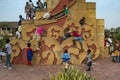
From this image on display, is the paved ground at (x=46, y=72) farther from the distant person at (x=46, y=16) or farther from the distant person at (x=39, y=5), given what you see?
the distant person at (x=39, y=5)

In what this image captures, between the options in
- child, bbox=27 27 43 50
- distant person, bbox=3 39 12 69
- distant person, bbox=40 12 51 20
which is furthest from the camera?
distant person, bbox=40 12 51 20

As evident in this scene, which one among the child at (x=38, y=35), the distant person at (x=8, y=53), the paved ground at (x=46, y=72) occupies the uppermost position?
the child at (x=38, y=35)

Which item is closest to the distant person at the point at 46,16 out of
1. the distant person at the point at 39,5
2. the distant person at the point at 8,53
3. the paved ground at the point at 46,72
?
the distant person at the point at 39,5

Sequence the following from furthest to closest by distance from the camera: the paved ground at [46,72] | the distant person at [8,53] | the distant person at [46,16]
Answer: the distant person at [46,16], the distant person at [8,53], the paved ground at [46,72]

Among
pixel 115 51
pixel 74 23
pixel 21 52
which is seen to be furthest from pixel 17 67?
pixel 115 51

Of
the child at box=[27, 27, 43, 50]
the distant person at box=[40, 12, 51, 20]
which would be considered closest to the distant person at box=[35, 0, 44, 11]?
the distant person at box=[40, 12, 51, 20]

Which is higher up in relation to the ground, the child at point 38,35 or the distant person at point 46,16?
the distant person at point 46,16

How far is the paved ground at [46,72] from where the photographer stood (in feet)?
46.8

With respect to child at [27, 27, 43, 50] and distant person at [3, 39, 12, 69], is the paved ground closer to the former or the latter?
distant person at [3, 39, 12, 69]

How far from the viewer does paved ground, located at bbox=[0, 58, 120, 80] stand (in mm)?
14266

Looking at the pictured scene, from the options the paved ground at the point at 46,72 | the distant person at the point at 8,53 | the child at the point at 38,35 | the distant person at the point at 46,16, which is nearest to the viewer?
the paved ground at the point at 46,72

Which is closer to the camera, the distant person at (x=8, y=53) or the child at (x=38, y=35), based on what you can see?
the distant person at (x=8, y=53)

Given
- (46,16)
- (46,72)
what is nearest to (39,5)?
(46,16)

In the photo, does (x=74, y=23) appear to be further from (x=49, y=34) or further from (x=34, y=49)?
(x=34, y=49)
